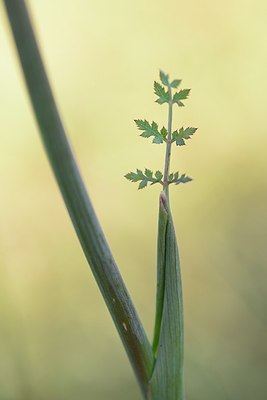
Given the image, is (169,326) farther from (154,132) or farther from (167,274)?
(154,132)

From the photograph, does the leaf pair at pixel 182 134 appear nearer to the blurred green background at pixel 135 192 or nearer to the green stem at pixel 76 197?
the green stem at pixel 76 197

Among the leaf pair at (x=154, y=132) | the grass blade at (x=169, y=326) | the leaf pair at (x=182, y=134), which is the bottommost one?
the grass blade at (x=169, y=326)

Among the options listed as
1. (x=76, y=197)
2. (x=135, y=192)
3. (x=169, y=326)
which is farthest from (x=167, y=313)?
(x=135, y=192)

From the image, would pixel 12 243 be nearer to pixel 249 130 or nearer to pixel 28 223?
pixel 28 223

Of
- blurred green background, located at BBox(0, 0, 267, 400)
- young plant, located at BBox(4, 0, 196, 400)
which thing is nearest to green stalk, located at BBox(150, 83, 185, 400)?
young plant, located at BBox(4, 0, 196, 400)

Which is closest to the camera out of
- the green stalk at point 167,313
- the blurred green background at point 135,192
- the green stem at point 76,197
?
the green stem at point 76,197

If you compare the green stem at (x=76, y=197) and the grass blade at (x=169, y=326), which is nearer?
the green stem at (x=76, y=197)

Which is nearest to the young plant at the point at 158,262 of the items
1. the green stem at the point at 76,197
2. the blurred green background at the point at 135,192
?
the green stem at the point at 76,197
